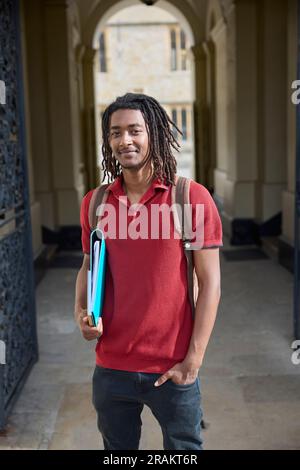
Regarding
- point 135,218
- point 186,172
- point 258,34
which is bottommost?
point 186,172

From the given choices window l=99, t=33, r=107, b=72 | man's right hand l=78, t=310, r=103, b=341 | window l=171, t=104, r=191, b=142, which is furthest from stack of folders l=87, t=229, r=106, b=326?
window l=99, t=33, r=107, b=72

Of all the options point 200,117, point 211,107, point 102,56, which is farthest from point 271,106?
point 102,56

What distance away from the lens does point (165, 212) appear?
220 cm

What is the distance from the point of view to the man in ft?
7.24

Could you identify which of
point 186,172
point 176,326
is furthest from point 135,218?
point 186,172

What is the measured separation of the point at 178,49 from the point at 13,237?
37.0 m

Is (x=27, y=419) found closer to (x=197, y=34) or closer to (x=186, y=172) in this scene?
(x=197, y=34)

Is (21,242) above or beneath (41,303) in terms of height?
above

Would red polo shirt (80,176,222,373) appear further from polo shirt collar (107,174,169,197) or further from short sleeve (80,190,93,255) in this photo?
short sleeve (80,190,93,255)

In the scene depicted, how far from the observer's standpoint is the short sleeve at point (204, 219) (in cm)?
218

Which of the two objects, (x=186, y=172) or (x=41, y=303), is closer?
(x=41, y=303)

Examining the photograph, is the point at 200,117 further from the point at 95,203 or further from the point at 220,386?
the point at 95,203

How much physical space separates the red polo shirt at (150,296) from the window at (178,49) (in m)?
38.4
